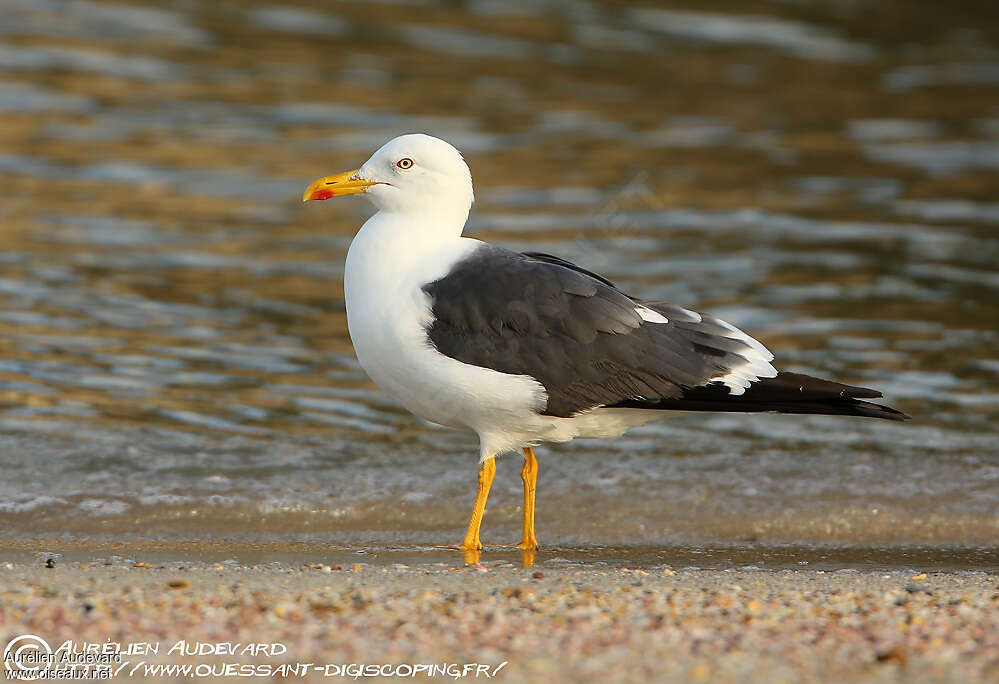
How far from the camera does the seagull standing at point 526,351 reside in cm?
624

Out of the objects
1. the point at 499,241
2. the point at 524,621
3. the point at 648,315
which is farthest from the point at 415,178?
the point at 499,241

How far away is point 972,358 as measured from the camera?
A: 9781mm

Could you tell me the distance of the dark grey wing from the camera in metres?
6.27

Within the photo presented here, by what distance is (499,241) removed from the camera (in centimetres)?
1241

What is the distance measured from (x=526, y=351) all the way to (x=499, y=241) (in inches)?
243

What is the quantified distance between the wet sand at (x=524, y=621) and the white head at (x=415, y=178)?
1.72m

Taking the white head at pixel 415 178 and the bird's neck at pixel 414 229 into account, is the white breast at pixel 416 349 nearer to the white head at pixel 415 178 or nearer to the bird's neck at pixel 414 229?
the bird's neck at pixel 414 229

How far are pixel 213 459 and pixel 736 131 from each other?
10.2m

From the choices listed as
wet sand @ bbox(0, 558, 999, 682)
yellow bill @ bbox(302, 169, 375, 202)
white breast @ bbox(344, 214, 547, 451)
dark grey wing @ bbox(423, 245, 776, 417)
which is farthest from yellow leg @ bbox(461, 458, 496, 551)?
yellow bill @ bbox(302, 169, 375, 202)

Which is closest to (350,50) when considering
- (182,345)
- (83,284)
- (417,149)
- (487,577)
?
(83,284)

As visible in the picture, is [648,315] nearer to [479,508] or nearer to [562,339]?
[562,339]

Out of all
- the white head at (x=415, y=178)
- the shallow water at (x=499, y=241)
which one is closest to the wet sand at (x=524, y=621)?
the shallow water at (x=499, y=241)

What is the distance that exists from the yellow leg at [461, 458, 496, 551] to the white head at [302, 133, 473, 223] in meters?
1.12

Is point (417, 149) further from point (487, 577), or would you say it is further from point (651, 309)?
point (487, 577)
